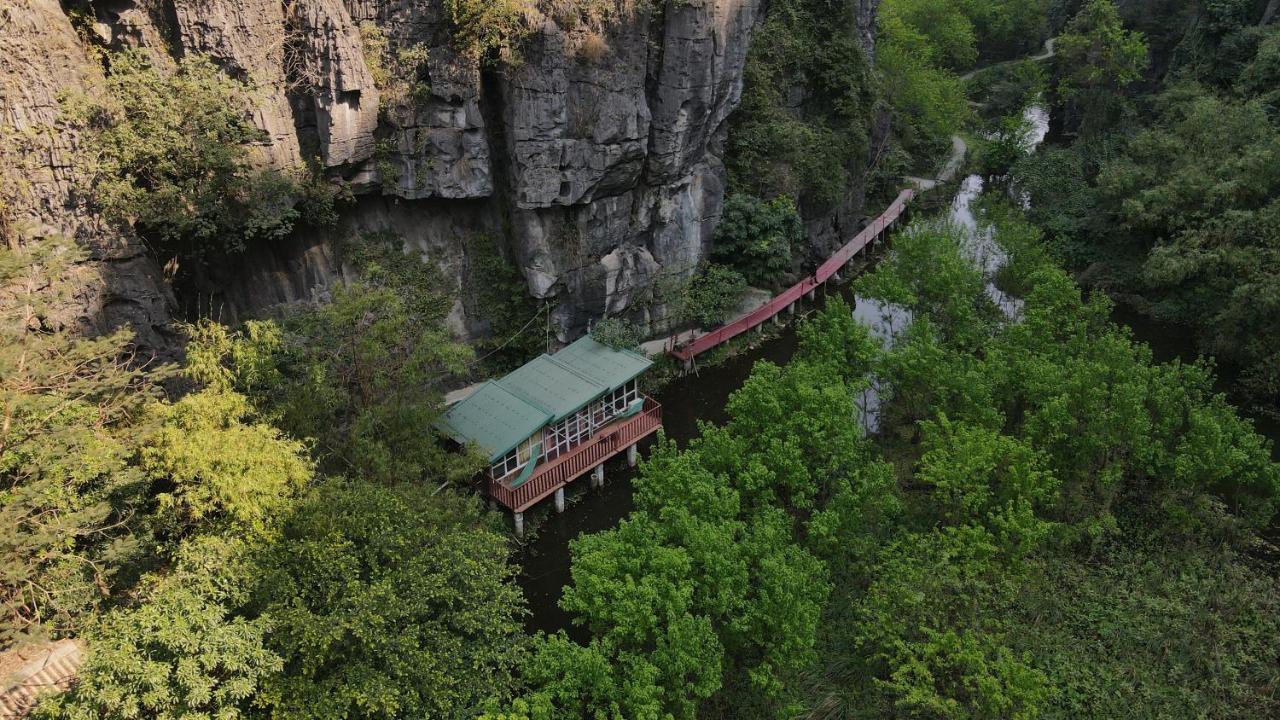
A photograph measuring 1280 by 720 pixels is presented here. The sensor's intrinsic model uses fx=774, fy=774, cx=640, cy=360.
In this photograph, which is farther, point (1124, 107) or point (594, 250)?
point (1124, 107)

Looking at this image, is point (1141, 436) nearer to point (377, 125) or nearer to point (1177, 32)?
point (377, 125)

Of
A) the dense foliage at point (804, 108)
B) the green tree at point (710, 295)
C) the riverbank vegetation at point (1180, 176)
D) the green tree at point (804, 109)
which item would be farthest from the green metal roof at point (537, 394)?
the riverbank vegetation at point (1180, 176)

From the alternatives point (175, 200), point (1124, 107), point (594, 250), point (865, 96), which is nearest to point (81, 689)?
point (175, 200)

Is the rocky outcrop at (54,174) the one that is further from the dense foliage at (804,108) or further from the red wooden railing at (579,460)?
the dense foliage at (804,108)

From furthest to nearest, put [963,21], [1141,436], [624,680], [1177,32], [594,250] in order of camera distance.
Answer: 1. [963,21]
2. [1177,32]
3. [594,250]
4. [1141,436]
5. [624,680]

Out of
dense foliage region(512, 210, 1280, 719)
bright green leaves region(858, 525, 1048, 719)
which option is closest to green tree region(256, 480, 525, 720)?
dense foliage region(512, 210, 1280, 719)

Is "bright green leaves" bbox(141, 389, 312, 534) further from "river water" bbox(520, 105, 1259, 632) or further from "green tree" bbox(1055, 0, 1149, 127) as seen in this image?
"green tree" bbox(1055, 0, 1149, 127)

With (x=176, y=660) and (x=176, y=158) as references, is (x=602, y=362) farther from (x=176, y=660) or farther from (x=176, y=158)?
(x=176, y=660)
